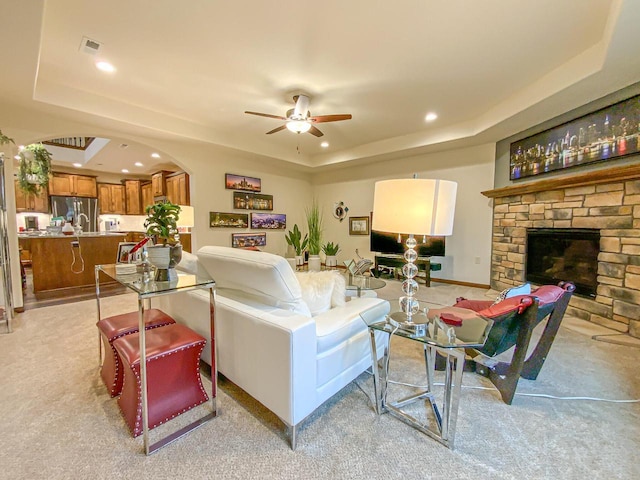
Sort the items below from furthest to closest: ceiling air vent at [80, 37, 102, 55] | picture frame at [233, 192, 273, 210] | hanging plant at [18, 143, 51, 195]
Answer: picture frame at [233, 192, 273, 210] < hanging plant at [18, 143, 51, 195] < ceiling air vent at [80, 37, 102, 55]

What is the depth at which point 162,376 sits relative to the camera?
5.00 feet

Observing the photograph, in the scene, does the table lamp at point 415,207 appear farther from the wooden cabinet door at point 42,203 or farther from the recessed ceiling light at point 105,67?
the wooden cabinet door at point 42,203

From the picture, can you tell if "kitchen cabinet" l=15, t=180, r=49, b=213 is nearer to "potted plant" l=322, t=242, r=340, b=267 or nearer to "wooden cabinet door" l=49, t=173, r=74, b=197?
"wooden cabinet door" l=49, t=173, r=74, b=197

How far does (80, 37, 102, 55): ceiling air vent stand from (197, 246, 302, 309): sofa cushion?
7.71ft

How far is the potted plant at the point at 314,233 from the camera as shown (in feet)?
21.2

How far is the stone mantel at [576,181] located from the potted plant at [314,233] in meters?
3.77

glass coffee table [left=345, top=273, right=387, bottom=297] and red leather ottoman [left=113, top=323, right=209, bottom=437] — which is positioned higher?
glass coffee table [left=345, top=273, right=387, bottom=297]

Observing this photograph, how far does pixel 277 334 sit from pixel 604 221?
3927 millimetres

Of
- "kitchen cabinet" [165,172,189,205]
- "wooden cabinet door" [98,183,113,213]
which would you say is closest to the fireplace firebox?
"kitchen cabinet" [165,172,189,205]

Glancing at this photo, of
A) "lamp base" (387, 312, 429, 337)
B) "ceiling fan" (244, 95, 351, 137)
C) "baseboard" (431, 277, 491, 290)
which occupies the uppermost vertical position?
"ceiling fan" (244, 95, 351, 137)

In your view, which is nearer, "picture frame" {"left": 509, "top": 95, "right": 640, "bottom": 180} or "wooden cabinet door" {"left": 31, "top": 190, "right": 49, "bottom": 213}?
"picture frame" {"left": 509, "top": 95, "right": 640, "bottom": 180}

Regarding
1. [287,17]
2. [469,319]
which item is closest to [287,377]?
[469,319]

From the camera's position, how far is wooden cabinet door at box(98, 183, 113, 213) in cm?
733

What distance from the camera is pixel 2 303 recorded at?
3.10 meters
